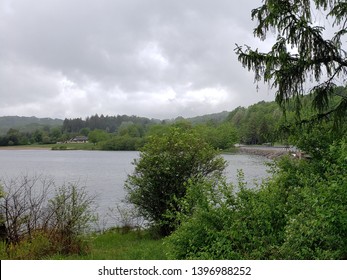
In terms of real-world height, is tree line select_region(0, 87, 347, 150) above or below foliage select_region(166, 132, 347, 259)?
above

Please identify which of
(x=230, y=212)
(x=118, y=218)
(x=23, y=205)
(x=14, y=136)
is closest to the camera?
(x=230, y=212)

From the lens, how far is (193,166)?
452 inches

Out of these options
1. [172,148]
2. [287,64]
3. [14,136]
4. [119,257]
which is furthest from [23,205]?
[14,136]

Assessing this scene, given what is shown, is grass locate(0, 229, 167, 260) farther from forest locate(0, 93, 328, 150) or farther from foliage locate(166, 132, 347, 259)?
forest locate(0, 93, 328, 150)

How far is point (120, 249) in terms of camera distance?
9062 mm

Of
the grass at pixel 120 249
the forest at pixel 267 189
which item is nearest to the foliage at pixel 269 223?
the forest at pixel 267 189

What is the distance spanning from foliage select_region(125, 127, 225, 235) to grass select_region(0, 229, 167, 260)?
973mm

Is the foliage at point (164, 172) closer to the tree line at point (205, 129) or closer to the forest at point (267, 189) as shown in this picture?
the forest at point (267, 189)

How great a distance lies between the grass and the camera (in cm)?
757

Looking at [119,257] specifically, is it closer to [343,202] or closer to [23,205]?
[23,205]

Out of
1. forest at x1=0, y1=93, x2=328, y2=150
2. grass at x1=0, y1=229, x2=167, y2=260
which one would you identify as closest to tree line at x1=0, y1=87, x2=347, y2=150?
forest at x1=0, y1=93, x2=328, y2=150

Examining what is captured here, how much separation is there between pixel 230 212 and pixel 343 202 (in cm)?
138

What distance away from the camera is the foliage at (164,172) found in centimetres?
1120

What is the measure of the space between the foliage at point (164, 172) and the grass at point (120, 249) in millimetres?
973
